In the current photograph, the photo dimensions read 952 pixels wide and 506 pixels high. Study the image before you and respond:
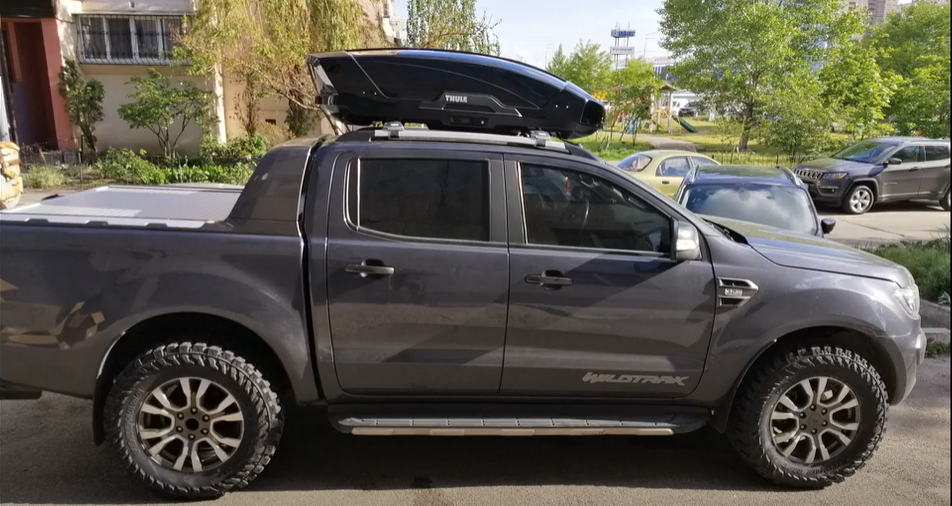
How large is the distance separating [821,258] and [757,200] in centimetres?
324

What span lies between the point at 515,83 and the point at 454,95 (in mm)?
382

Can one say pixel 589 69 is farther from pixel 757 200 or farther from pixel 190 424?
pixel 190 424

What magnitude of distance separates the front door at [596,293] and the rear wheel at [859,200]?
1309 centimetres

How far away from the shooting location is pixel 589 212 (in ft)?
12.2

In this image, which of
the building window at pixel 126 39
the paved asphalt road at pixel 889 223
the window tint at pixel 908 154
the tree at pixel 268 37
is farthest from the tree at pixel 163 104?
the window tint at pixel 908 154

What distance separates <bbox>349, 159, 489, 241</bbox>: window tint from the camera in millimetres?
3594

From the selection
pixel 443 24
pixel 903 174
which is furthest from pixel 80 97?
pixel 903 174

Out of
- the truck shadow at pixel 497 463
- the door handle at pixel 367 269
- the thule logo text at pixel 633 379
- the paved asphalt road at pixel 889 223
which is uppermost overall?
the door handle at pixel 367 269

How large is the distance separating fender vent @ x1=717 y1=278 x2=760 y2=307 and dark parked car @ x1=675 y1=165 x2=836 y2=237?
3.20 meters

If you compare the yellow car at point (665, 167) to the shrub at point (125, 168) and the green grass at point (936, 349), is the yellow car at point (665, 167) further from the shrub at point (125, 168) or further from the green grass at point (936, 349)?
the shrub at point (125, 168)

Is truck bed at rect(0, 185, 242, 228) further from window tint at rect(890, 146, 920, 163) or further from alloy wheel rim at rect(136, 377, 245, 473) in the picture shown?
window tint at rect(890, 146, 920, 163)

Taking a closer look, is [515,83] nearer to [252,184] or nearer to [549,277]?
[549,277]

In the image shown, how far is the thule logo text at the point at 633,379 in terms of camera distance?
143 inches

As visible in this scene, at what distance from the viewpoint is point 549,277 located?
3492 millimetres
